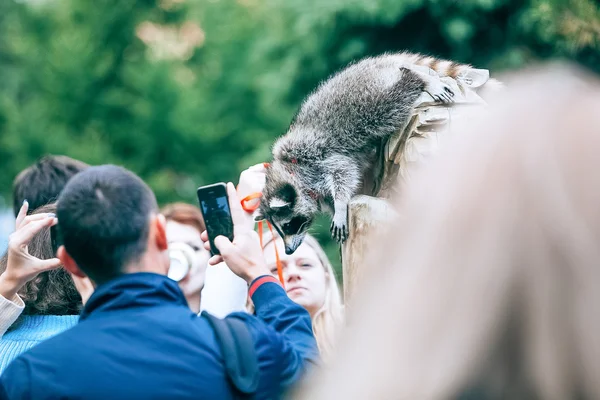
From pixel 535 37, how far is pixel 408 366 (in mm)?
5679

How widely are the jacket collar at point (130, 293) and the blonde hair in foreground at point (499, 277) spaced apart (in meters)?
0.85

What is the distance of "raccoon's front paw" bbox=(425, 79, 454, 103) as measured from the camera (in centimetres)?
207

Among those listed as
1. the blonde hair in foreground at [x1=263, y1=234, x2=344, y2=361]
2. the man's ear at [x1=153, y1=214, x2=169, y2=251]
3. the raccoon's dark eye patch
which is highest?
the man's ear at [x1=153, y1=214, x2=169, y2=251]

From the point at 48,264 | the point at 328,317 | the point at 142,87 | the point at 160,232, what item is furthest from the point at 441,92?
the point at 142,87

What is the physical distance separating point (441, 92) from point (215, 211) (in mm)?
741

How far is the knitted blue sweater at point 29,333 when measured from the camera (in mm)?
2088

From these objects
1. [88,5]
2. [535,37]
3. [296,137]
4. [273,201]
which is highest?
[88,5]

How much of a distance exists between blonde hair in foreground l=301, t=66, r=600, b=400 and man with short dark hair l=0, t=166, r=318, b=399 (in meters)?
0.76

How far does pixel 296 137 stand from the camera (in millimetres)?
3143

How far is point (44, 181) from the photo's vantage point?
2596mm

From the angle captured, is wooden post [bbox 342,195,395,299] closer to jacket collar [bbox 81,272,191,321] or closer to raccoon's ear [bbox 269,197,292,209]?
jacket collar [bbox 81,272,191,321]

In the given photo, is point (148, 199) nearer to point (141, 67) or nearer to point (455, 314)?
point (455, 314)

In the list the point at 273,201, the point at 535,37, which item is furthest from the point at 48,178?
the point at 535,37

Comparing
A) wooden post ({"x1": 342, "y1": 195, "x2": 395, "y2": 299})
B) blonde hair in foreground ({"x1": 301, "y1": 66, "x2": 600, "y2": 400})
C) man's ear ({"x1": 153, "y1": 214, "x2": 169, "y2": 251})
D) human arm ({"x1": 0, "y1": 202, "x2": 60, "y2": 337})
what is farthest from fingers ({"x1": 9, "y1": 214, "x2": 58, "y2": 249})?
blonde hair in foreground ({"x1": 301, "y1": 66, "x2": 600, "y2": 400})
